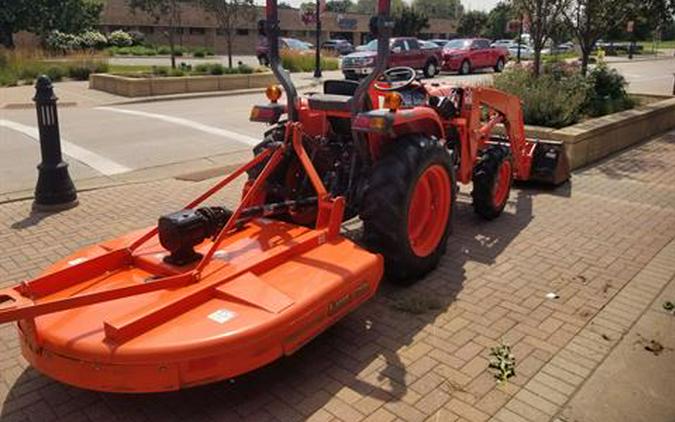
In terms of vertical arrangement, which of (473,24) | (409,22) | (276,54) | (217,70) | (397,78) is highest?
(473,24)

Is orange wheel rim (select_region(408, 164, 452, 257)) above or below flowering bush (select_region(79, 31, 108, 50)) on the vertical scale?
below

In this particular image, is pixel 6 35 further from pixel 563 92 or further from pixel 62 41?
pixel 563 92

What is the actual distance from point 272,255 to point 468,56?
25.7m

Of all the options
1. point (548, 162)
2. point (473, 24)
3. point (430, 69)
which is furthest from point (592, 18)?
point (473, 24)

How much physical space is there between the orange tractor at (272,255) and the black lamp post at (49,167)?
9.01 ft

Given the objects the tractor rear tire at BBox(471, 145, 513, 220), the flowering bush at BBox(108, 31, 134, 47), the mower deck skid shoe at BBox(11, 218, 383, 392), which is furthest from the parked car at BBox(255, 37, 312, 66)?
the flowering bush at BBox(108, 31, 134, 47)

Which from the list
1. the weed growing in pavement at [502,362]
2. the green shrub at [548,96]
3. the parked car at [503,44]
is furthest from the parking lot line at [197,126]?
the parked car at [503,44]

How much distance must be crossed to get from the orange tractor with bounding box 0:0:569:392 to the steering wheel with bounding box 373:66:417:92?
16 mm

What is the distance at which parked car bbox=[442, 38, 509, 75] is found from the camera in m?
27.4

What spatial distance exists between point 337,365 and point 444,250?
1.67 metres

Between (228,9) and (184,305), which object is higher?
(228,9)

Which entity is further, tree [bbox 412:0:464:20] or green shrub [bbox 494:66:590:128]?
tree [bbox 412:0:464:20]

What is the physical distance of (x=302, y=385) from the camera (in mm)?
3359

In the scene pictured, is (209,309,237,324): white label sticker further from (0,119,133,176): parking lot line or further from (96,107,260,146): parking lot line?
(96,107,260,146): parking lot line
